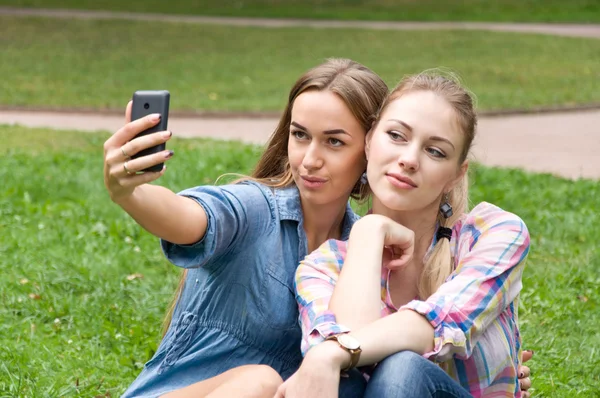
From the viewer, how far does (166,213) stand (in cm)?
243

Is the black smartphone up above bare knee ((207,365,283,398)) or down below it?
above

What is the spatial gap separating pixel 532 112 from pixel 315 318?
30.7 ft

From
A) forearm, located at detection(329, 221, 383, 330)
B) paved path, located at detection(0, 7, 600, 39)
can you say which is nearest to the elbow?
forearm, located at detection(329, 221, 383, 330)

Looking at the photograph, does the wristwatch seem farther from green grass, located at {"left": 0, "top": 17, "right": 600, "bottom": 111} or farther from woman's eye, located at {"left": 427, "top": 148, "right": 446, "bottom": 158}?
green grass, located at {"left": 0, "top": 17, "right": 600, "bottom": 111}

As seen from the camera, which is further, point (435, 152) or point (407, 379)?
point (435, 152)

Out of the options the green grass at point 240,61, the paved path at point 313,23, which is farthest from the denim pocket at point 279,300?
the paved path at point 313,23

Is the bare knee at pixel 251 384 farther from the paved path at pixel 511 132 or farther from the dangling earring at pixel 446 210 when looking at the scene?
the paved path at pixel 511 132

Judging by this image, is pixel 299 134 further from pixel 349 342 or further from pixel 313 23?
pixel 313 23

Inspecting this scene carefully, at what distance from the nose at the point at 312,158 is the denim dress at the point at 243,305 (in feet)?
0.40

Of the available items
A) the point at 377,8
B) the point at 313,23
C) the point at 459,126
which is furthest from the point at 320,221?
the point at 377,8

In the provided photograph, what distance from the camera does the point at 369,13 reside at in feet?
75.9

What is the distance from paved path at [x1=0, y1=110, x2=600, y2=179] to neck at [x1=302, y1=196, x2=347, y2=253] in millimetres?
5364

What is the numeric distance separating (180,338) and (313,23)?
18911 millimetres

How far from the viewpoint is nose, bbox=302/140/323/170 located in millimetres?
2910
